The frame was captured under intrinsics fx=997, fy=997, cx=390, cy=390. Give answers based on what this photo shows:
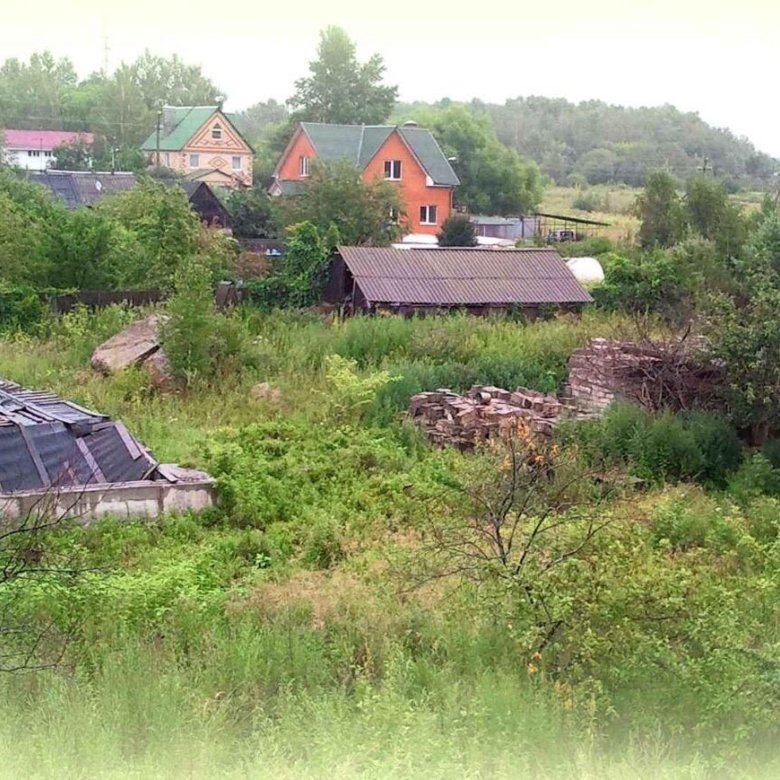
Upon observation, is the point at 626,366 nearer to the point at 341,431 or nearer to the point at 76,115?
the point at 341,431

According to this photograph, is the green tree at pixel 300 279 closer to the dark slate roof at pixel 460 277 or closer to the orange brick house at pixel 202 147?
the dark slate roof at pixel 460 277

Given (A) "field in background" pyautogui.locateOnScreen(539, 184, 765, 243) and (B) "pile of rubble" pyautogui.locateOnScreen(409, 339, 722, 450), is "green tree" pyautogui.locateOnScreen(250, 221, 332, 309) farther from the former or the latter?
(A) "field in background" pyautogui.locateOnScreen(539, 184, 765, 243)

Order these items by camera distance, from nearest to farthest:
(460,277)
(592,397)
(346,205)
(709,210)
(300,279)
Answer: (592,397) → (460,277) → (300,279) → (346,205) → (709,210)

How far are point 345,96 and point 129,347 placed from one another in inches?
1014

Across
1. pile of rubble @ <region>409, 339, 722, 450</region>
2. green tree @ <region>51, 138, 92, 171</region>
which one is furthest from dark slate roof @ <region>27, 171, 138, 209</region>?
pile of rubble @ <region>409, 339, 722, 450</region>

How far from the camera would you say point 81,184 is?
31641mm

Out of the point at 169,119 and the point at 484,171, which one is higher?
the point at 169,119

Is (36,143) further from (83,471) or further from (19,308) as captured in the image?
(83,471)

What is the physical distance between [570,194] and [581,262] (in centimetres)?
2593

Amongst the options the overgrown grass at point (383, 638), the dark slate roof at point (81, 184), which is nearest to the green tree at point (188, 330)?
the overgrown grass at point (383, 638)

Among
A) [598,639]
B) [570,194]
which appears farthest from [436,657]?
[570,194]

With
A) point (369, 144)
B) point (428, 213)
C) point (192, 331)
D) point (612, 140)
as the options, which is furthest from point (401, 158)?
point (612, 140)

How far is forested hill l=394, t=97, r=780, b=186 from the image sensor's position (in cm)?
4250

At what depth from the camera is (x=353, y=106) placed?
38406 mm
